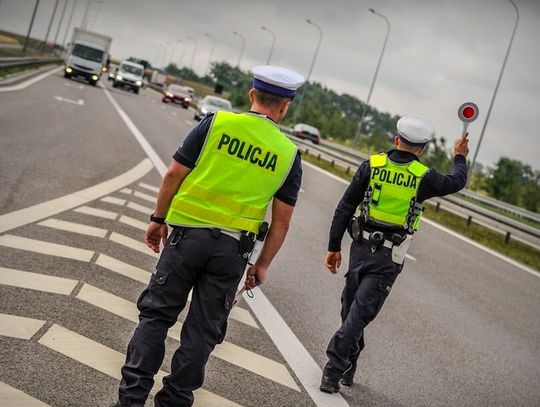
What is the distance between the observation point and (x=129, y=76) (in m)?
54.5

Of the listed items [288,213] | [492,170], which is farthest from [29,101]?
[492,170]

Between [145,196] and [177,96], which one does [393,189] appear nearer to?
[145,196]

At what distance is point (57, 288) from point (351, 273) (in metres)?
2.33

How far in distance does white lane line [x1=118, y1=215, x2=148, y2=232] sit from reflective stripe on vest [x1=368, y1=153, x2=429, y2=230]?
4.54 metres

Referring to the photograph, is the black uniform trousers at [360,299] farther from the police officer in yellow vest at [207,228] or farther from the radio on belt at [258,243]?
the police officer in yellow vest at [207,228]

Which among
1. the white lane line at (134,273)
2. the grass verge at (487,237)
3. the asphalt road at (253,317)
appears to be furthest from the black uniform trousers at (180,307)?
the grass verge at (487,237)

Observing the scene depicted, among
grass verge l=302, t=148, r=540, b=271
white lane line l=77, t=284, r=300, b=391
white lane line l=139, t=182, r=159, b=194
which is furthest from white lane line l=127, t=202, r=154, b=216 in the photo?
grass verge l=302, t=148, r=540, b=271

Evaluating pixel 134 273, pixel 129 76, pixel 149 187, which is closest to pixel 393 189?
pixel 134 273

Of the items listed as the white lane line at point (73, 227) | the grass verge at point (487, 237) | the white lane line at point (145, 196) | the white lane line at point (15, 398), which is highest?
the grass verge at point (487, 237)

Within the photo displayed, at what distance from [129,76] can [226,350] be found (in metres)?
Answer: 51.4

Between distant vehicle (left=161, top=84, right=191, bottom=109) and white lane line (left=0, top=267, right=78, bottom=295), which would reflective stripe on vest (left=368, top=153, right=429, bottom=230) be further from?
distant vehicle (left=161, top=84, right=191, bottom=109)

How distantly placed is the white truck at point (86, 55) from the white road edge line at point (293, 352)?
131 ft

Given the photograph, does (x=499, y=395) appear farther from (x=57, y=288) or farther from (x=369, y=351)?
Answer: (x=57, y=288)

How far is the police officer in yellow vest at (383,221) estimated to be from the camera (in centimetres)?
503
